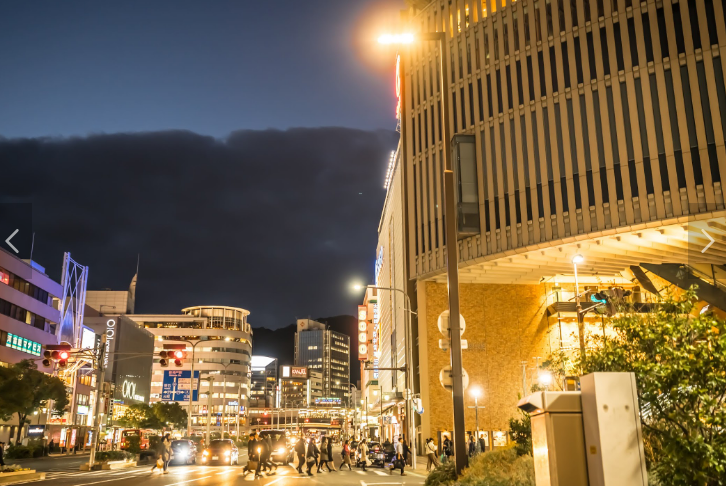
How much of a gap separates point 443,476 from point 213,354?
487 feet

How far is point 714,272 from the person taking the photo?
42.8 meters

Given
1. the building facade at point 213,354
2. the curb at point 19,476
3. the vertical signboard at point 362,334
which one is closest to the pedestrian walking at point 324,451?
the curb at point 19,476

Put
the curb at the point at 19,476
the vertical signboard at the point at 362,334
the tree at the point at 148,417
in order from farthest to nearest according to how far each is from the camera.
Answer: the vertical signboard at the point at 362,334 < the tree at the point at 148,417 < the curb at the point at 19,476

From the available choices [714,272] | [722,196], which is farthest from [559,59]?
[714,272]

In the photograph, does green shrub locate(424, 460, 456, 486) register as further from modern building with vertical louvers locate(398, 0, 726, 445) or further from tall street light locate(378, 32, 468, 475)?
modern building with vertical louvers locate(398, 0, 726, 445)

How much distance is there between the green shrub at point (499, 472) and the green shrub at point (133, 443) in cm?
4272

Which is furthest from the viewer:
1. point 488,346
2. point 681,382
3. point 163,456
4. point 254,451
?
point 488,346

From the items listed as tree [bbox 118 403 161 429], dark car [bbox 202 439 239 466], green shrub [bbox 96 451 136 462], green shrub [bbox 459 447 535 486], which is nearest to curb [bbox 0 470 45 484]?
green shrub [bbox 96 451 136 462]

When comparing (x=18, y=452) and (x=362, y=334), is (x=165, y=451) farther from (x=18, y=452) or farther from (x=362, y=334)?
(x=362, y=334)

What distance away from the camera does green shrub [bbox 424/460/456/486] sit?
49.2 ft

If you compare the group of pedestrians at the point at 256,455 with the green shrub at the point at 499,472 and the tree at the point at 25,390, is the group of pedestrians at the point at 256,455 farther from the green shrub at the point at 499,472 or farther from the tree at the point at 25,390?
the tree at the point at 25,390

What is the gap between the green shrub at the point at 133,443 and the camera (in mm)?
51844

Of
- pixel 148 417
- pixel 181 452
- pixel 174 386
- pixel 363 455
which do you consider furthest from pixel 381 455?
pixel 148 417

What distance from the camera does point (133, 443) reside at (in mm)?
53031
